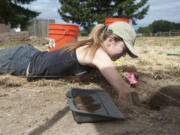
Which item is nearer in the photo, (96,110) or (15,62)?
(96,110)

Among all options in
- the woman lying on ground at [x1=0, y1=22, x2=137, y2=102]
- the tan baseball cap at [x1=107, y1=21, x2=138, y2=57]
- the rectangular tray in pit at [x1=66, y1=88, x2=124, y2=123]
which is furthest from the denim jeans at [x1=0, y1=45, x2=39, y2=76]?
the tan baseball cap at [x1=107, y1=21, x2=138, y2=57]

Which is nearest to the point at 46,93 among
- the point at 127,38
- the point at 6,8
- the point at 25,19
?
the point at 127,38

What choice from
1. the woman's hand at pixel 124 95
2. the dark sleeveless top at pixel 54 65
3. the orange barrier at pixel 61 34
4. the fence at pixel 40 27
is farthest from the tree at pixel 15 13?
the woman's hand at pixel 124 95

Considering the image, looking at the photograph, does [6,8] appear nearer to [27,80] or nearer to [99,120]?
[27,80]

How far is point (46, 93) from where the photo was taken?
1743 millimetres

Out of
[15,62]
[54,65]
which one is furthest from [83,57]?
[15,62]

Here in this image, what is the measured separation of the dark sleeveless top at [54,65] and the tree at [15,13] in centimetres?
990

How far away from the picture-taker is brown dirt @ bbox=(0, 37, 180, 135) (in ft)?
3.64

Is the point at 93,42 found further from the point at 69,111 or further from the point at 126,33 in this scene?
the point at 69,111

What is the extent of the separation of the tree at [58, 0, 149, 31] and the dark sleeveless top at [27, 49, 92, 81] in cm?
1216

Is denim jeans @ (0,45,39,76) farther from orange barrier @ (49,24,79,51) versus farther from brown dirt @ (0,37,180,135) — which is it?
orange barrier @ (49,24,79,51)

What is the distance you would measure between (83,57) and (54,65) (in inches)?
14.1

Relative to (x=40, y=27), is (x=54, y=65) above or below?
below

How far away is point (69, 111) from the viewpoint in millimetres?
1351
